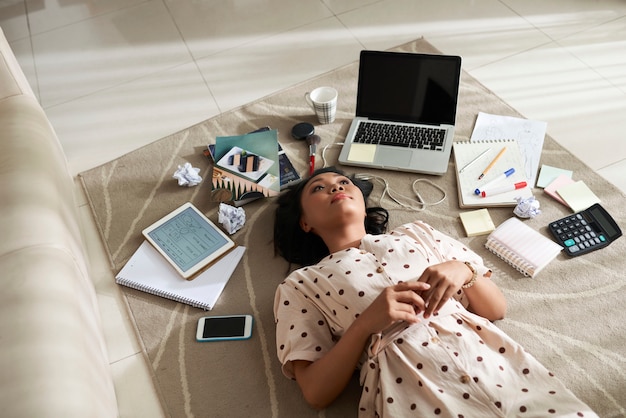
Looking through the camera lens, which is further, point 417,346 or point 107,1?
point 107,1

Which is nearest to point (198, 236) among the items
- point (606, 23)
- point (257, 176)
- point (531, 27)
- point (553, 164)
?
point (257, 176)

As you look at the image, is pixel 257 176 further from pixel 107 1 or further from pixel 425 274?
pixel 107 1

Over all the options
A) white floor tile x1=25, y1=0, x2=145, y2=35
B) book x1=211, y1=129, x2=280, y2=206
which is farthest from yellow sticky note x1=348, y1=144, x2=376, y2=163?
white floor tile x1=25, y1=0, x2=145, y2=35

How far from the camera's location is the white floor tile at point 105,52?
287 cm

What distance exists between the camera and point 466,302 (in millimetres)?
1706

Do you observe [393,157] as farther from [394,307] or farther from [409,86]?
[394,307]

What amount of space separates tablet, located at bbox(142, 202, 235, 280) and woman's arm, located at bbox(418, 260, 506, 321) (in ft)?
2.70

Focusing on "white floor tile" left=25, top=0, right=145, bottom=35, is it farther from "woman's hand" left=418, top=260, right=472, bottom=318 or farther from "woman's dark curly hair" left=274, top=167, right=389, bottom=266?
"woman's hand" left=418, top=260, right=472, bottom=318

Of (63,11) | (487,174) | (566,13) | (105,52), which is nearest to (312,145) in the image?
(487,174)

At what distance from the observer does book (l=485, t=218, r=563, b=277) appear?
74.6 inches

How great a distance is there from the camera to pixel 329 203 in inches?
69.4

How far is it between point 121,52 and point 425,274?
220cm

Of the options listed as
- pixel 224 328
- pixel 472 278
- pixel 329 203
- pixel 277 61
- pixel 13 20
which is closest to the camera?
pixel 472 278

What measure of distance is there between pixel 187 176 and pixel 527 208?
1.26 m
